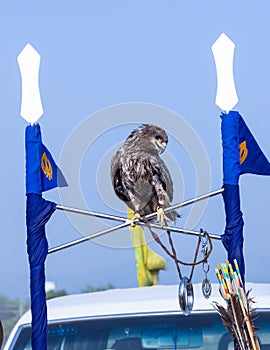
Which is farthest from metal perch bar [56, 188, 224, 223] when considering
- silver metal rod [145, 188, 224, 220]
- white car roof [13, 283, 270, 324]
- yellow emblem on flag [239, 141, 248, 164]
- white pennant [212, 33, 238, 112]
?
white car roof [13, 283, 270, 324]

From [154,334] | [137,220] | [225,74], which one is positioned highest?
[225,74]

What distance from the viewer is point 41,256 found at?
493 centimetres

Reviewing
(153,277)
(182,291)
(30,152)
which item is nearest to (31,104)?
(30,152)

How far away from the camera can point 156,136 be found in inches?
199

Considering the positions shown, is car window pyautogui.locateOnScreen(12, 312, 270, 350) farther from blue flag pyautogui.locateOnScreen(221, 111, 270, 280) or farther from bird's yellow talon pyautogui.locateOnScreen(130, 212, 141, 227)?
bird's yellow talon pyautogui.locateOnScreen(130, 212, 141, 227)

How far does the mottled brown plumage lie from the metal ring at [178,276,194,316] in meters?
0.27

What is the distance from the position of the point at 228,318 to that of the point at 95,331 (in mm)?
1619

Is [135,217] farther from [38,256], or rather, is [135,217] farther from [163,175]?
[38,256]

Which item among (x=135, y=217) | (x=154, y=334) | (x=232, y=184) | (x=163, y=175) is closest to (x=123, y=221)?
(x=135, y=217)

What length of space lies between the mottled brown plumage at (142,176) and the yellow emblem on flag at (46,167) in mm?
291

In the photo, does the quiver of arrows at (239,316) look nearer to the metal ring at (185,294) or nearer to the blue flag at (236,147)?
the metal ring at (185,294)

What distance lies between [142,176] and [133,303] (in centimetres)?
108

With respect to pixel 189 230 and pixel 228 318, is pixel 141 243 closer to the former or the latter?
pixel 189 230

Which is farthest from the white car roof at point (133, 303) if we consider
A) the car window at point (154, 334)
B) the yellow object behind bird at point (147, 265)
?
the yellow object behind bird at point (147, 265)
